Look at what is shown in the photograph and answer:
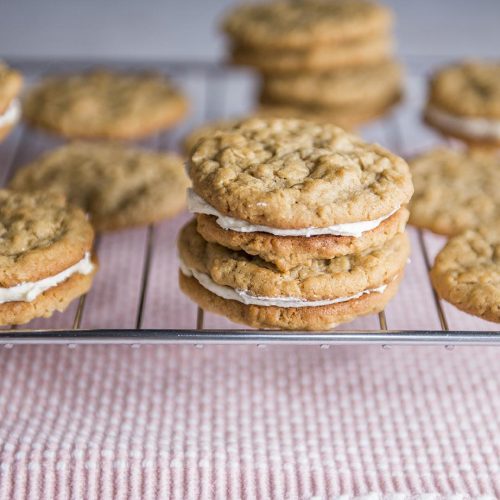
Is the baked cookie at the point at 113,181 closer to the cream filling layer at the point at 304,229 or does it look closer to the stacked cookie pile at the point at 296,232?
the stacked cookie pile at the point at 296,232

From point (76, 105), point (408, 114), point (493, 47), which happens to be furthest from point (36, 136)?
point (493, 47)

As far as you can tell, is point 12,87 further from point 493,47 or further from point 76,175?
point 493,47

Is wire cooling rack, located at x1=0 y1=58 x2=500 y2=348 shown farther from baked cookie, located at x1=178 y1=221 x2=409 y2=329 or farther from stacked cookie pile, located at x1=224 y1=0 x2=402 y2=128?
stacked cookie pile, located at x1=224 y1=0 x2=402 y2=128

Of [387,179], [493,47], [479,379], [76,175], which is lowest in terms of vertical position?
[493,47]

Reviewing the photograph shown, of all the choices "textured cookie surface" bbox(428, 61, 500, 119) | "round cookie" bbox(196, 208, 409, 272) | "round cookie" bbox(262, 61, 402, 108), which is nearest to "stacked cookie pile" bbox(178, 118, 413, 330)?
"round cookie" bbox(196, 208, 409, 272)

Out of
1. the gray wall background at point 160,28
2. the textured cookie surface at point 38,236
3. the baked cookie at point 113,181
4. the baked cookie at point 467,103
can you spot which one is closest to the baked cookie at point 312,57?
the baked cookie at point 467,103

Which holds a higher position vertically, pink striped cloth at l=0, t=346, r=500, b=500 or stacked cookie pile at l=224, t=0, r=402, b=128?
stacked cookie pile at l=224, t=0, r=402, b=128
